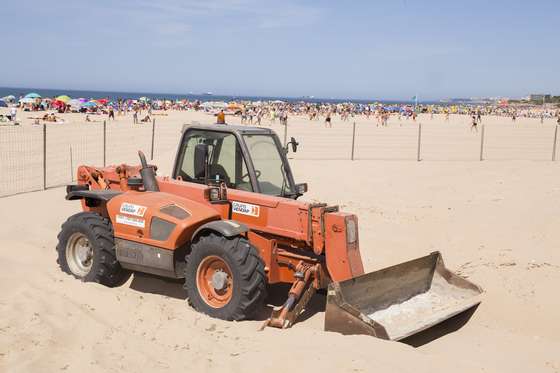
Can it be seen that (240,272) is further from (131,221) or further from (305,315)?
(131,221)

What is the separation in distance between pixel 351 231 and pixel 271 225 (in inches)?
32.0

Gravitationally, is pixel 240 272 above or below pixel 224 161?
below

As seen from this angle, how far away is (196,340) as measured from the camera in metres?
5.56

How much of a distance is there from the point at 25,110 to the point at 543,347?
5291 centimetres

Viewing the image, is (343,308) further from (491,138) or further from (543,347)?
(491,138)

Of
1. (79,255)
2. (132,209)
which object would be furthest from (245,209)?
(79,255)

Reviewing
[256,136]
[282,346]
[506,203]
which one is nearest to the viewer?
[282,346]

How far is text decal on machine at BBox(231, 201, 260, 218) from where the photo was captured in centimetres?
655

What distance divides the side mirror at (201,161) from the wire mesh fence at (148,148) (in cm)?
835

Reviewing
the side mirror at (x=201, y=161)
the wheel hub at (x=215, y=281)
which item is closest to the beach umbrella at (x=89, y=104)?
the side mirror at (x=201, y=161)

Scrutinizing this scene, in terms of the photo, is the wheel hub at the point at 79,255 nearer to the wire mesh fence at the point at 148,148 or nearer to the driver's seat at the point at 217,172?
the driver's seat at the point at 217,172

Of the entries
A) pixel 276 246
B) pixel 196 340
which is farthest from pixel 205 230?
pixel 196 340

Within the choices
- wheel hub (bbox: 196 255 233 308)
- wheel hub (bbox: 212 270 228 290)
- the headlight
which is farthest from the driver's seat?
the headlight

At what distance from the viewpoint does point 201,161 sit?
22.9 feet
